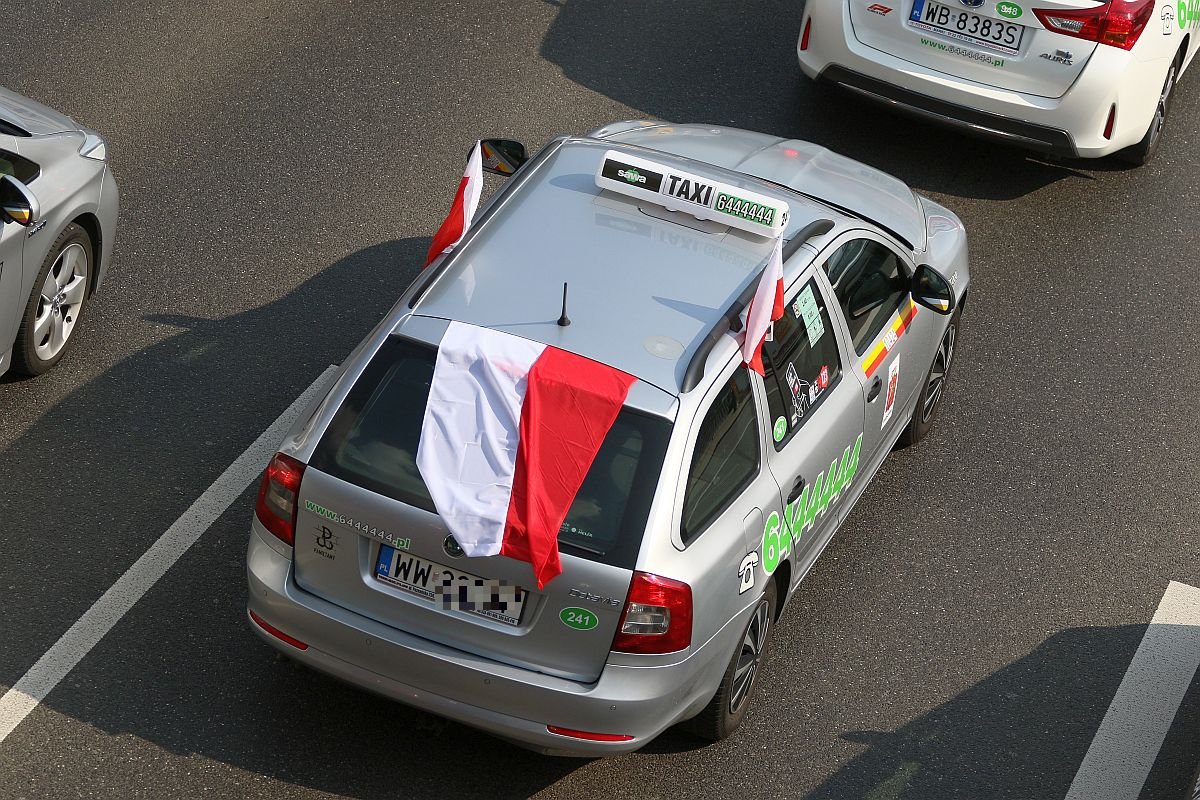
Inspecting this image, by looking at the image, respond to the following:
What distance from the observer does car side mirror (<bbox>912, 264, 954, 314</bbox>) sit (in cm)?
647

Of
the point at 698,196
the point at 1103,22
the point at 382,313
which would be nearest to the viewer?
the point at 698,196

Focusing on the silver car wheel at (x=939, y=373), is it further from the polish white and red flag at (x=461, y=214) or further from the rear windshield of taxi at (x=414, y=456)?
the rear windshield of taxi at (x=414, y=456)

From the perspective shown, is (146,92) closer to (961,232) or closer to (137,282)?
(137,282)

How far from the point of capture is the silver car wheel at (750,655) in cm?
571

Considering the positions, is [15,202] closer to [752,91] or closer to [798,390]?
[798,390]

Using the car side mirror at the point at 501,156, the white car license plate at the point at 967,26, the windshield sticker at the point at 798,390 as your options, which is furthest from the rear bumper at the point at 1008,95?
the windshield sticker at the point at 798,390

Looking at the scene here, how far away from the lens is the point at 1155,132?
10.0 meters

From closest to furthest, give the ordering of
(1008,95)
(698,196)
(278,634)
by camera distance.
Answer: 1. (278,634)
2. (698,196)
3. (1008,95)

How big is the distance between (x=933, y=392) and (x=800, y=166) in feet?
4.29

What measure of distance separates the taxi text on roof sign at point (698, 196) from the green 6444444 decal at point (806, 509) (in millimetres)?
1015

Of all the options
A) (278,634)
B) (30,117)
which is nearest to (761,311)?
(278,634)

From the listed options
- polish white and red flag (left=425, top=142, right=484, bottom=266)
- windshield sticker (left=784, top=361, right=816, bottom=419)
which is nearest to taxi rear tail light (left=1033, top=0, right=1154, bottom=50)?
polish white and red flag (left=425, top=142, right=484, bottom=266)

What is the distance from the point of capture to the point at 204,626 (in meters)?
6.07

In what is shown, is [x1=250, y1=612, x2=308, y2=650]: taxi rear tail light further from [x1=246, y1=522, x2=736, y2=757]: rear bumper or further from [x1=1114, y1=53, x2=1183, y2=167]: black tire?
[x1=1114, y1=53, x2=1183, y2=167]: black tire
